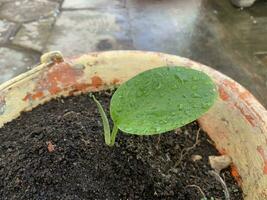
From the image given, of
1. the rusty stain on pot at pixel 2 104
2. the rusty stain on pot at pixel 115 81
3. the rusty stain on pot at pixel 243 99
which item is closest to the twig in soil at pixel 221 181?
the rusty stain on pot at pixel 243 99

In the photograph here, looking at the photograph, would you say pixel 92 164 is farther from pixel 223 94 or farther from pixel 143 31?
pixel 143 31

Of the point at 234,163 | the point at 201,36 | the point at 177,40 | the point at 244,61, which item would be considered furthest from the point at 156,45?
the point at 234,163

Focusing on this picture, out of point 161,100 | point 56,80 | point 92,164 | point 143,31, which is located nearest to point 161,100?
point 161,100

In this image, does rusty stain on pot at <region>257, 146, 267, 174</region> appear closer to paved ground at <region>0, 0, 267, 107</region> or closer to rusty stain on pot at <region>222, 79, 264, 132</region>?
rusty stain on pot at <region>222, 79, 264, 132</region>

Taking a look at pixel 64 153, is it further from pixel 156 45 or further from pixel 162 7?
pixel 162 7

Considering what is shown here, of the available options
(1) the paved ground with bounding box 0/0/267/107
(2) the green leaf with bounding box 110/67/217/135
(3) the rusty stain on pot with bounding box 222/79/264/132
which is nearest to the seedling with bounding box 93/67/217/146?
(2) the green leaf with bounding box 110/67/217/135

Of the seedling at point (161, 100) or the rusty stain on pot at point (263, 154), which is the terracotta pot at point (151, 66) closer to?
the rusty stain on pot at point (263, 154)
